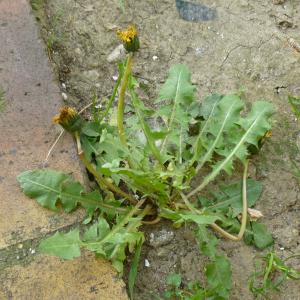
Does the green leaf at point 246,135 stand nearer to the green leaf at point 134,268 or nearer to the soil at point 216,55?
the soil at point 216,55

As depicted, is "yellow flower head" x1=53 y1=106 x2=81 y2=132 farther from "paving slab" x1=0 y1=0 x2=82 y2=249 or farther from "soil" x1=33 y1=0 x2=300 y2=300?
"soil" x1=33 y1=0 x2=300 y2=300

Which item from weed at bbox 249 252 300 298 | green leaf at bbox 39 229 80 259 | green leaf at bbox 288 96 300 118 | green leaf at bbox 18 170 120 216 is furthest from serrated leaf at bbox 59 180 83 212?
green leaf at bbox 288 96 300 118

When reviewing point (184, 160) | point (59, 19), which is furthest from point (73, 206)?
point (59, 19)

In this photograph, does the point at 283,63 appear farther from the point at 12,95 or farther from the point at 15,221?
the point at 15,221

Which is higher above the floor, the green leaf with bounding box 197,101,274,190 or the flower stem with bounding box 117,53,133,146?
the flower stem with bounding box 117,53,133,146

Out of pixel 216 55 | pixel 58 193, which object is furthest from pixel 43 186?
pixel 216 55

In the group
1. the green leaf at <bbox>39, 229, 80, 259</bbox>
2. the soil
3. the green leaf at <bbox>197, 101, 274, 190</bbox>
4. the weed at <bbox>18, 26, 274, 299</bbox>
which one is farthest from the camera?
the soil

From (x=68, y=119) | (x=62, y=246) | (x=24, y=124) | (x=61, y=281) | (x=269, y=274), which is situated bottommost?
(x=269, y=274)

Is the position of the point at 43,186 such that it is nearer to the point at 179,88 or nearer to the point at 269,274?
the point at 179,88
